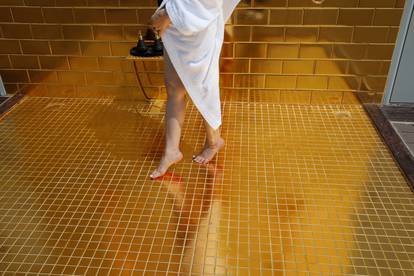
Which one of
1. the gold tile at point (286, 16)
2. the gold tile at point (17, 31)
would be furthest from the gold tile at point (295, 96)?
the gold tile at point (17, 31)

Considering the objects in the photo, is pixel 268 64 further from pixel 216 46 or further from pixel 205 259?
pixel 205 259

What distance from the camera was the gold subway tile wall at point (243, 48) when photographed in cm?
243

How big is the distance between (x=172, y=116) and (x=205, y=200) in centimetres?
46

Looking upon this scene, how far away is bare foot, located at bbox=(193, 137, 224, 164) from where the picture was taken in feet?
6.81

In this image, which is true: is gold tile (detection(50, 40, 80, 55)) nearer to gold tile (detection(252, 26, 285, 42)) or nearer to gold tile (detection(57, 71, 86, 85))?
gold tile (detection(57, 71, 86, 85))

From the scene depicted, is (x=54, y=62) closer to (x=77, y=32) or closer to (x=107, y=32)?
(x=77, y=32)

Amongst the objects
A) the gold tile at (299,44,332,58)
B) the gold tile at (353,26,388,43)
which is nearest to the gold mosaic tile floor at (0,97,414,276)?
the gold tile at (299,44,332,58)

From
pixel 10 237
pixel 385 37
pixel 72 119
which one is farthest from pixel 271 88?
pixel 10 237

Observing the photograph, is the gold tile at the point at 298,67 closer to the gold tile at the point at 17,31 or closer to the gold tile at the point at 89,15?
the gold tile at the point at 89,15

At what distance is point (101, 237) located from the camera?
1596 mm

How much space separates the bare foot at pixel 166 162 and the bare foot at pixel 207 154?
10cm

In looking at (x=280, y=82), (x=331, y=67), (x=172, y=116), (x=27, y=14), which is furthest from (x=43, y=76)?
(x=331, y=67)

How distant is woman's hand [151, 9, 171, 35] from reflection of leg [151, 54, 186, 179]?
0.18 meters

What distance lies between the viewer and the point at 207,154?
6.86 ft
